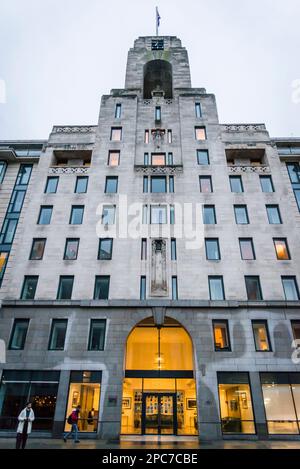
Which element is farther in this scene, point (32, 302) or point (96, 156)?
point (96, 156)

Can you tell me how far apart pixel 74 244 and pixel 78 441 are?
1498 cm

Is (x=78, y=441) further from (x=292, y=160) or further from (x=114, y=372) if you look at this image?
(x=292, y=160)

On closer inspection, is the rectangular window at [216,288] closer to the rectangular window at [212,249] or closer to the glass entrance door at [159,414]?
the rectangular window at [212,249]

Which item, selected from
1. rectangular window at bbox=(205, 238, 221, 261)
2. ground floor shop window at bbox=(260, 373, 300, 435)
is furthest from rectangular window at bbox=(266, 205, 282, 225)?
ground floor shop window at bbox=(260, 373, 300, 435)

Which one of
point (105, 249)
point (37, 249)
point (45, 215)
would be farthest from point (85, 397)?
point (45, 215)

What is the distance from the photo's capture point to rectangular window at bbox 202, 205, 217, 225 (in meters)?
27.2

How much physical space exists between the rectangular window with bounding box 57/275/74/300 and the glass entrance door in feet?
32.7

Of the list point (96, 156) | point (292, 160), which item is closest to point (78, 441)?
point (96, 156)

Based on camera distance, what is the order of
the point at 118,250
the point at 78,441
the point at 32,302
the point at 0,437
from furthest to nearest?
the point at 118,250 < the point at 32,302 < the point at 0,437 < the point at 78,441

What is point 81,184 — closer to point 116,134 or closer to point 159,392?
point 116,134

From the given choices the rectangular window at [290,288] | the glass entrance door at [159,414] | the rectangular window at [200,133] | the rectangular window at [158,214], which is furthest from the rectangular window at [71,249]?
the rectangular window at [290,288]

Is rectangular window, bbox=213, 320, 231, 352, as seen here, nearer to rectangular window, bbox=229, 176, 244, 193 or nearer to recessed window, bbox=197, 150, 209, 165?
rectangular window, bbox=229, 176, 244, 193

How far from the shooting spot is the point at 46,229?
27.1m

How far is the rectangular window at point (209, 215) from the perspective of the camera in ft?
89.1
